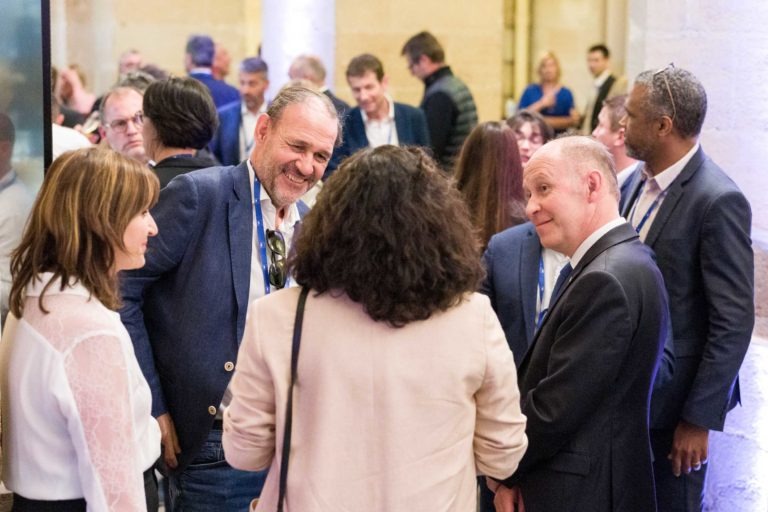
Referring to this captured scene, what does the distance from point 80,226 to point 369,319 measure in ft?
2.07

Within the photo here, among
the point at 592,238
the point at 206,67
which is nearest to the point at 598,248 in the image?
the point at 592,238

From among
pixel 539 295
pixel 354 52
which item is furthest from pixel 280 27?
pixel 539 295

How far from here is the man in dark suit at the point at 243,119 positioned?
749cm

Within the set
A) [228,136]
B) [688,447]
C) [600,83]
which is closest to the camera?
[688,447]

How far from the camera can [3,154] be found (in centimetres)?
278

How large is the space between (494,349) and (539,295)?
4.44 feet

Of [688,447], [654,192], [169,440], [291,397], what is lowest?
[688,447]

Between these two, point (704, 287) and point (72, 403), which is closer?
point (72, 403)

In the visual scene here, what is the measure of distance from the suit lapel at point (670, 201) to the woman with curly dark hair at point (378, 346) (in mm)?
1435

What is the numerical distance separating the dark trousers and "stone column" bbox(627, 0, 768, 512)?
58 cm

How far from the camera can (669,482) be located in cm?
349

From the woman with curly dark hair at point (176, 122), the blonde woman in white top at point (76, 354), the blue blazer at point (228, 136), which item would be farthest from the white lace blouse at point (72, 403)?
the blue blazer at point (228, 136)

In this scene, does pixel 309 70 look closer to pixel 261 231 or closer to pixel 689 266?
Answer: pixel 689 266

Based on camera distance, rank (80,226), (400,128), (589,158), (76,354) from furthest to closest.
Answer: (400,128) < (589,158) < (80,226) < (76,354)
